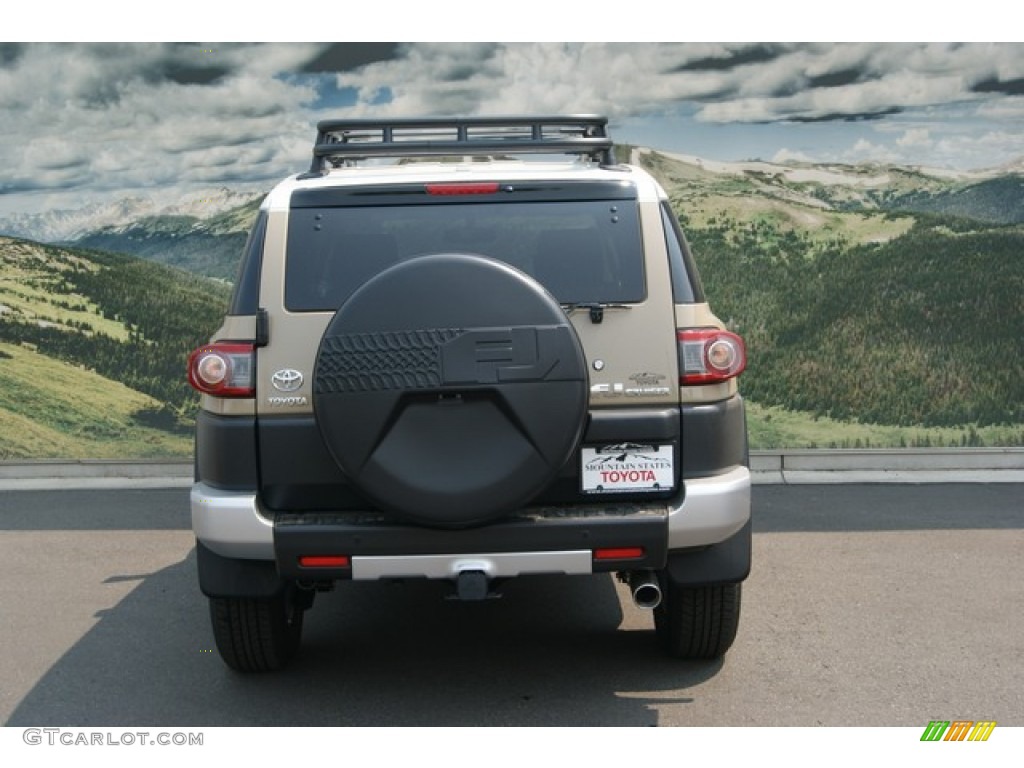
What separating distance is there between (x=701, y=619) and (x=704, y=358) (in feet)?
3.69

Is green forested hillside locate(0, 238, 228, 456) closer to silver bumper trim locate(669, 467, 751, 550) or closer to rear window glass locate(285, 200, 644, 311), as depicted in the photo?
rear window glass locate(285, 200, 644, 311)

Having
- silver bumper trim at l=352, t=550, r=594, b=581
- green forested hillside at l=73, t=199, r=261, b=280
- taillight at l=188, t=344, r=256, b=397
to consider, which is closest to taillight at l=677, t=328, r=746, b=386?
silver bumper trim at l=352, t=550, r=594, b=581

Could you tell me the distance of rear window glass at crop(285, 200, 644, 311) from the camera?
15.6 ft

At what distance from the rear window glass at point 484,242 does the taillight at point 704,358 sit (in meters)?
0.23

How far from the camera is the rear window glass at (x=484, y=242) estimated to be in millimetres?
4750

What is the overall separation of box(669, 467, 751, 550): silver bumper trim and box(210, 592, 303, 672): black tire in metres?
1.48

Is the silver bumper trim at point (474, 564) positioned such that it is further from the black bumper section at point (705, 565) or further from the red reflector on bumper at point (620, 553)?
the black bumper section at point (705, 565)

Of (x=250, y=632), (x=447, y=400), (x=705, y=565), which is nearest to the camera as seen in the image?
(x=447, y=400)

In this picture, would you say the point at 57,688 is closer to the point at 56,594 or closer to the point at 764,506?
the point at 56,594

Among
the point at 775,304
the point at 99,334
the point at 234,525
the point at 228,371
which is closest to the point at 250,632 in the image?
the point at 234,525

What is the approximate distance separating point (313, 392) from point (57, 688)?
182cm

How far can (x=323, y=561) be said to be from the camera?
15.0 ft

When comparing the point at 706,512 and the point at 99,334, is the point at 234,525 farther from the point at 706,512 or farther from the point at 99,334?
the point at 99,334

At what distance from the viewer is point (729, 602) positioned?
5.15 meters
